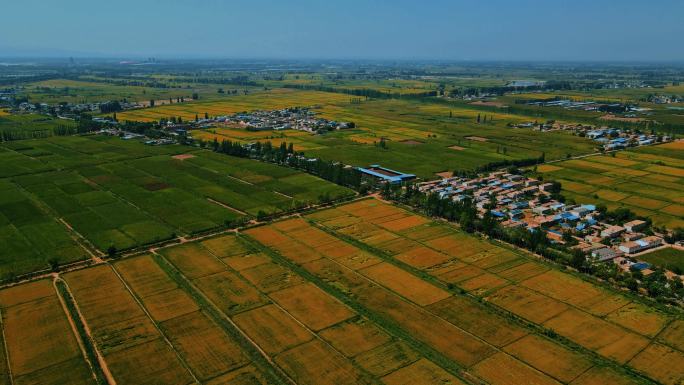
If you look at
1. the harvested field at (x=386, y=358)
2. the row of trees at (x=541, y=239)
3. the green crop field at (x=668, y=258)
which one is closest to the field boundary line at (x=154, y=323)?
the harvested field at (x=386, y=358)

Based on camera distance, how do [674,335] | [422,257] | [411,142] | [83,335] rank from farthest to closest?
1. [411,142]
2. [422,257]
3. [674,335]
4. [83,335]

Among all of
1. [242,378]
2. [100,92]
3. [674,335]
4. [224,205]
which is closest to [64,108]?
[100,92]

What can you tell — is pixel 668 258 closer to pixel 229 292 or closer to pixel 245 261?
pixel 245 261

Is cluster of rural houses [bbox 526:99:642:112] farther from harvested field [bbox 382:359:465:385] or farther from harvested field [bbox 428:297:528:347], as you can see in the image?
harvested field [bbox 382:359:465:385]

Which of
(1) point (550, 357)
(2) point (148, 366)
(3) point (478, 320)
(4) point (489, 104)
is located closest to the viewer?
(2) point (148, 366)

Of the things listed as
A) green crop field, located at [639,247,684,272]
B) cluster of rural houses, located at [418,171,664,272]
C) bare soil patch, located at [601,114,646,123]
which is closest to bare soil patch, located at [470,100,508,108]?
bare soil patch, located at [601,114,646,123]

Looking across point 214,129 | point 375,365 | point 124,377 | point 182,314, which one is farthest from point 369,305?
point 214,129
